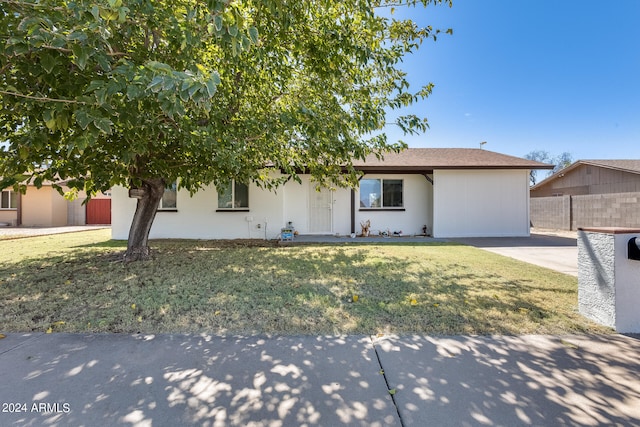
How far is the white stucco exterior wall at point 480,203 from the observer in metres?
11.1

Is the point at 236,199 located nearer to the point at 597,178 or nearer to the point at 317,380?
the point at 317,380

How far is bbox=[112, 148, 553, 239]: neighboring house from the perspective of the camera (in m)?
10.5

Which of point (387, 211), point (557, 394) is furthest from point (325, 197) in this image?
point (557, 394)

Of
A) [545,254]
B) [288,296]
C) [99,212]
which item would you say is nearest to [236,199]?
[288,296]

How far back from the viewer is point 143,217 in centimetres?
659

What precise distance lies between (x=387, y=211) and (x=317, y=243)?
371 centimetres

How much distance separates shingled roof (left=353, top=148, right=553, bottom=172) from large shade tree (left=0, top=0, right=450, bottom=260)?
4596 millimetres

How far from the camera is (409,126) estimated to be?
4.79m

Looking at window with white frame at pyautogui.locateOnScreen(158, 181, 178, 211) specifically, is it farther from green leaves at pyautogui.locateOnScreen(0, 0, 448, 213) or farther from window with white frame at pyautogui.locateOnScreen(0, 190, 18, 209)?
window with white frame at pyautogui.locateOnScreen(0, 190, 18, 209)

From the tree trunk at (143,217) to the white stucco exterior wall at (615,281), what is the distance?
781 centimetres

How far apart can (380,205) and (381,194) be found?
467mm

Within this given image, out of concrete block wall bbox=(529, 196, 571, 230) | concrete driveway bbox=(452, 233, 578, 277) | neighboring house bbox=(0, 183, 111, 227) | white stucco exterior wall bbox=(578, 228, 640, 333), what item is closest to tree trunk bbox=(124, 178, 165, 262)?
white stucco exterior wall bbox=(578, 228, 640, 333)

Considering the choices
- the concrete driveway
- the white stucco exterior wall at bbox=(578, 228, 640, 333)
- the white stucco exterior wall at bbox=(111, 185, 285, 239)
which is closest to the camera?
the white stucco exterior wall at bbox=(578, 228, 640, 333)

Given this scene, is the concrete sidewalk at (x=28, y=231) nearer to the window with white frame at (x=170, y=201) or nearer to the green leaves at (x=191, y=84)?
the window with white frame at (x=170, y=201)
